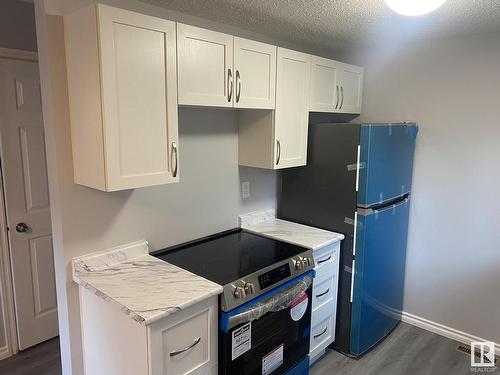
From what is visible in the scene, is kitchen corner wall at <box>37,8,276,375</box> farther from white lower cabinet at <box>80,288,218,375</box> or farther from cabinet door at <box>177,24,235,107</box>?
cabinet door at <box>177,24,235,107</box>

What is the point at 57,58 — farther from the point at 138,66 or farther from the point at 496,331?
the point at 496,331

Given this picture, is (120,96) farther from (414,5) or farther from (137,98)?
(414,5)

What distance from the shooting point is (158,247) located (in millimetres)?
2215

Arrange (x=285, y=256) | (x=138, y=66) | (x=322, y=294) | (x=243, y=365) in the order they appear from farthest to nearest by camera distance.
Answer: (x=322, y=294)
(x=285, y=256)
(x=243, y=365)
(x=138, y=66)

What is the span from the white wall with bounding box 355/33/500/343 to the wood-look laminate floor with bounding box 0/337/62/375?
9.18 ft

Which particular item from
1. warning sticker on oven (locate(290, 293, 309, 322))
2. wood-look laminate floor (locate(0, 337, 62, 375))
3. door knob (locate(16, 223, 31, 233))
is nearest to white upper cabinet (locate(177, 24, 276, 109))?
warning sticker on oven (locate(290, 293, 309, 322))

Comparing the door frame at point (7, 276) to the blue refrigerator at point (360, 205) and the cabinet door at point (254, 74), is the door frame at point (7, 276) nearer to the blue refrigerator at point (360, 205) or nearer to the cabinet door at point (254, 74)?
the cabinet door at point (254, 74)

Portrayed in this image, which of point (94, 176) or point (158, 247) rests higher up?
point (94, 176)

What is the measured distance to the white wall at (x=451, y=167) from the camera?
263 cm

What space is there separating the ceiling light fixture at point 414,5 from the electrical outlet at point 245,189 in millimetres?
1505

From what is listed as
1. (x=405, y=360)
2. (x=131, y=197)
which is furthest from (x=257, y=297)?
(x=405, y=360)

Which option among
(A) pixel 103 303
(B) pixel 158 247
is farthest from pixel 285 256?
(A) pixel 103 303

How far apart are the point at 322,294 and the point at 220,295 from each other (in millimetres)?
1007

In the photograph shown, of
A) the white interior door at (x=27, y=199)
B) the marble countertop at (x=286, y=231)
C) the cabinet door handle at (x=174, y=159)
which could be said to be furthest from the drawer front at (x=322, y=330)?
the white interior door at (x=27, y=199)
